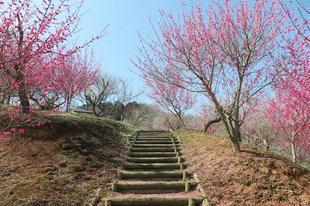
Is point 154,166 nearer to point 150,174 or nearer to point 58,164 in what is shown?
point 150,174

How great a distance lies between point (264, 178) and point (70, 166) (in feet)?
17.2

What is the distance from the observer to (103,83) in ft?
106

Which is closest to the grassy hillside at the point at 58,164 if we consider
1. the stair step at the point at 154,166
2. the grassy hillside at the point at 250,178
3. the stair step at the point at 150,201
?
the stair step at the point at 154,166

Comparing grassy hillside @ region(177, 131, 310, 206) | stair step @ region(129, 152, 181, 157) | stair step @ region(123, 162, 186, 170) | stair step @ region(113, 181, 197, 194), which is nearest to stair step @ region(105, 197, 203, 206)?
grassy hillside @ region(177, 131, 310, 206)

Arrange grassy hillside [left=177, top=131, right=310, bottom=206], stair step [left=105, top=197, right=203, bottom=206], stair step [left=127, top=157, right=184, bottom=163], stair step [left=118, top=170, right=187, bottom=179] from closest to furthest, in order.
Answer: grassy hillside [left=177, top=131, right=310, bottom=206] < stair step [left=105, top=197, right=203, bottom=206] < stair step [left=118, top=170, right=187, bottom=179] < stair step [left=127, top=157, right=184, bottom=163]

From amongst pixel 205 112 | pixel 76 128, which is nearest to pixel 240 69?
pixel 76 128

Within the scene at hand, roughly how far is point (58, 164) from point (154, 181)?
2786 millimetres

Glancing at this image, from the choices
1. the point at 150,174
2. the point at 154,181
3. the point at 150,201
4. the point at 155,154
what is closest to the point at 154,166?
the point at 150,174

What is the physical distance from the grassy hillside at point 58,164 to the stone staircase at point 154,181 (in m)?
0.47

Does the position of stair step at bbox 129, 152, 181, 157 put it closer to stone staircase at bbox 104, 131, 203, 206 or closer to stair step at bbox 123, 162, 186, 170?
stone staircase at bbox 104, 131, 203, 206

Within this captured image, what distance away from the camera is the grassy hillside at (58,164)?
6.81 metres

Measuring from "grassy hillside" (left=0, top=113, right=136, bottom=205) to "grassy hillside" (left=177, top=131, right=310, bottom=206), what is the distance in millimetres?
2803

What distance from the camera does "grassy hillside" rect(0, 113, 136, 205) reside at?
6.81 meters

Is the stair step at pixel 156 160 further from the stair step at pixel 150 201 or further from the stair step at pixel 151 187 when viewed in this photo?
the stair step at pixel 150 201
